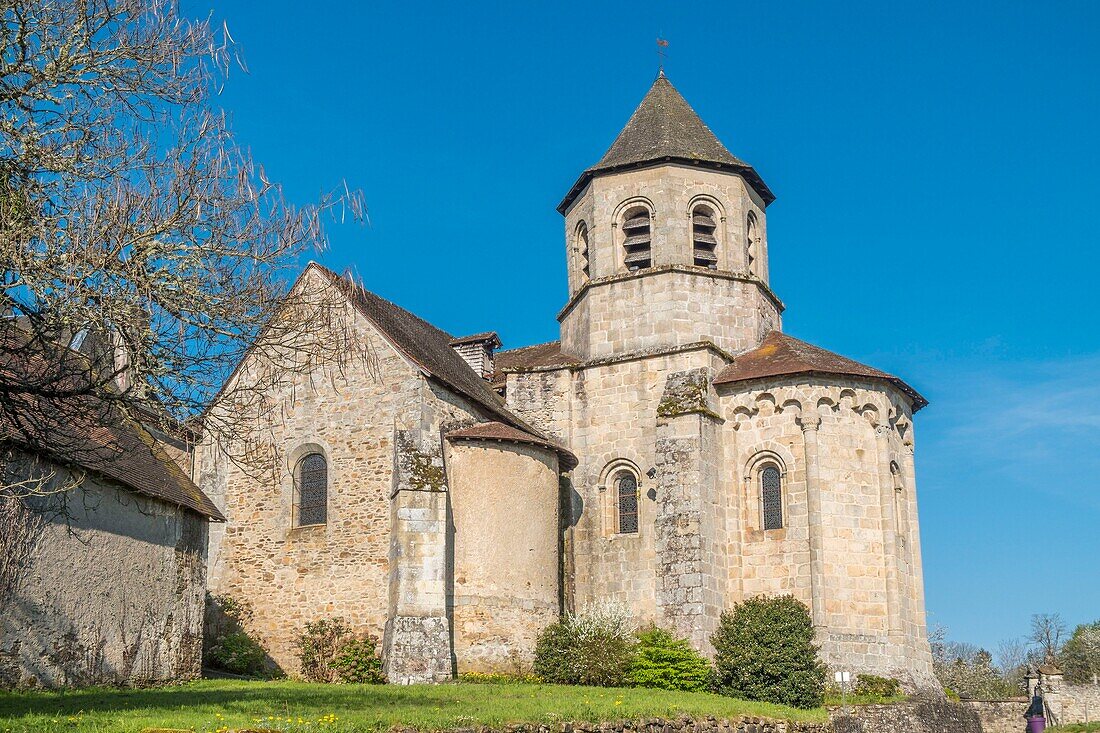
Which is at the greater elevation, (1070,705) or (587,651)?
(587,651)

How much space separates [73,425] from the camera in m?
18.9

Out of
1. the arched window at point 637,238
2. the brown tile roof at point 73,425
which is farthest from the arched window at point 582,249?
the brown tile roof at point 73,425

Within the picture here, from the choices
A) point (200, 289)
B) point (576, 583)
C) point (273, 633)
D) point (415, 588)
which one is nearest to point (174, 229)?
point (200, 289)

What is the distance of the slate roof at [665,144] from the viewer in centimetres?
3094

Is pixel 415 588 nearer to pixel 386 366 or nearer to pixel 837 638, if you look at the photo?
pixel 386 366

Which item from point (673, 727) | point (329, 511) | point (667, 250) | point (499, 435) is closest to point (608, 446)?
point (499, 435)

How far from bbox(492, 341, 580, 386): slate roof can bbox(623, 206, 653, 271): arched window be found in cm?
306

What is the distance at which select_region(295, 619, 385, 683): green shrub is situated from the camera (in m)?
24.2

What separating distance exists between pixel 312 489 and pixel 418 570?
417 cm

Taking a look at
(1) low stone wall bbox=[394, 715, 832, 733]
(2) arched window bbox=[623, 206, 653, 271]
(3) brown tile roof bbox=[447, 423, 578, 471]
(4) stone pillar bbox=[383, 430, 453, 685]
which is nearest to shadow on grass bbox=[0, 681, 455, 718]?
(1) low stone wall bbox=[394, 715, 832, 733]

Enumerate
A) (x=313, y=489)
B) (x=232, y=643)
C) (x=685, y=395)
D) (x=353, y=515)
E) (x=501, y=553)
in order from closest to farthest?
1. (x=232, y=643)
2. (x=501, y=553)
3. (x=353, y=515)
4. (x=313, y=489)
5. (x=685, y=395)

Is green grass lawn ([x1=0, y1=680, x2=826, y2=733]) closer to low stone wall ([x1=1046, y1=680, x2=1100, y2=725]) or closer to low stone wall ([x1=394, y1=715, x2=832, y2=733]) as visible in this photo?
low stone wall ([x1=394, y1=715, x2=832, y2=733])

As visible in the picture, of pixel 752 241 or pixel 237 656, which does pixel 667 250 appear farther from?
pixel 237 656

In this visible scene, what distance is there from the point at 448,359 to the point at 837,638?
1190cm
